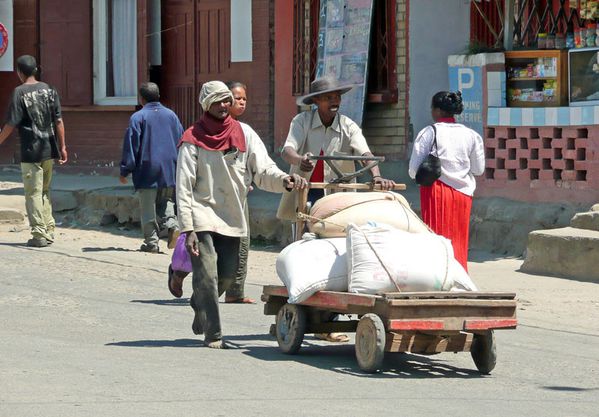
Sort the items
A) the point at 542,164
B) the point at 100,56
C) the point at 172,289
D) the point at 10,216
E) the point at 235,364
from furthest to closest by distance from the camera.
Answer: the point at 100,56
the point at 10,216
the point at 542,164
the point at 172,289
the point at 235,364

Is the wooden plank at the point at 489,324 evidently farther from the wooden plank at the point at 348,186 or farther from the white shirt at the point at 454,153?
the white shirt at the point at 454,153

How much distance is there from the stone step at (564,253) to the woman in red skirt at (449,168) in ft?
9.45

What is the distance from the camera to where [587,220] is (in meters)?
13.2

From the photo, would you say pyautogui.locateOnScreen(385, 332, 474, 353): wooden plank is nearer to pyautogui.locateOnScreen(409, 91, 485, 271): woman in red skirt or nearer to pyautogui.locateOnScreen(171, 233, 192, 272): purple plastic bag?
pyautogui.locateOnScreen(409, 91, 485, 271): woman in red skirt

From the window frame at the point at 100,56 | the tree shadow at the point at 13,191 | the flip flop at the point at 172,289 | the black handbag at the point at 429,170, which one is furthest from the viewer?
the window frame at the point at 100,56

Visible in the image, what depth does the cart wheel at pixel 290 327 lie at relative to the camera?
28.9 ft

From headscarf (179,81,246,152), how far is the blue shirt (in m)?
4.90

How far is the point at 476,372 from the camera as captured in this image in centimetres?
861

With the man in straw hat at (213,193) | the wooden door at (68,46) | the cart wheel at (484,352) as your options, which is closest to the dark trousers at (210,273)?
the man in straw hat at (213,193)

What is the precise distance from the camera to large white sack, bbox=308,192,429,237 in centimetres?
882

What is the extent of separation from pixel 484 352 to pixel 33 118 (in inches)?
304

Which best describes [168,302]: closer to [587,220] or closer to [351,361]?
[351,361]

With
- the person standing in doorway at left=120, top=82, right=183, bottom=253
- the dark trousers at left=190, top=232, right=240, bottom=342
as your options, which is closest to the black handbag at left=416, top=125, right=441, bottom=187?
the dark trousers at left=190, top=232, right=240, bottom=342

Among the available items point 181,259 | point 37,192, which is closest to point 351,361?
point 181,259
